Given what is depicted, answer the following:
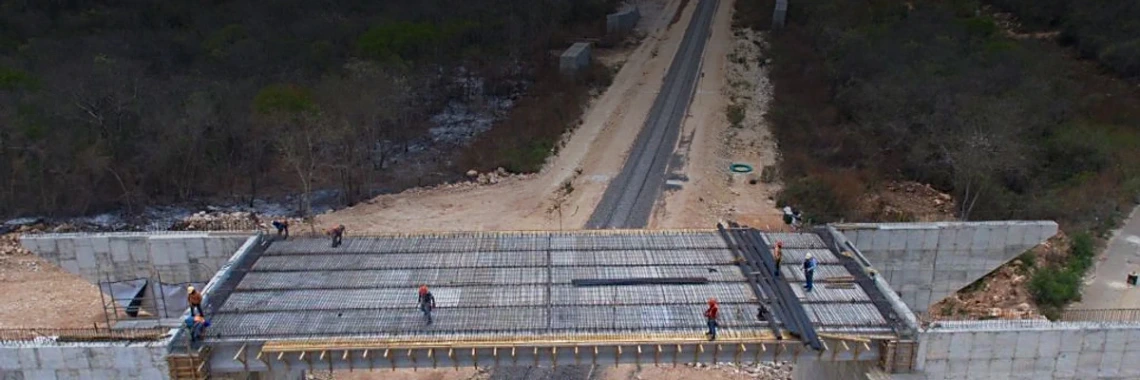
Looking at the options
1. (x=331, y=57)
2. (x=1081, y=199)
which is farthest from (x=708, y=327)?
(x=331, y=57)

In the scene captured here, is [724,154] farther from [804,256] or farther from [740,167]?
[804,256]

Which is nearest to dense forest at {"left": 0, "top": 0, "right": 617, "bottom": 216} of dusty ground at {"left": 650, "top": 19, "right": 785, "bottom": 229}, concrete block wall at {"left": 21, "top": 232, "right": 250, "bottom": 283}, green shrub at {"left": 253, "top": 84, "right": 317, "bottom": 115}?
green shrub at {"left": 253, "top": 84, "right": 317, "bottom": 115}

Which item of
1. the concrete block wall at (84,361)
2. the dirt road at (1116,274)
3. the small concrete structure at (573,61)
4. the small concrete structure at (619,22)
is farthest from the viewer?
the small concrete structure at (619,22)

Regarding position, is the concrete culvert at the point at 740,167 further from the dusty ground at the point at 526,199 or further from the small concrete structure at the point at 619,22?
the small concrete structure at the point at 619,22

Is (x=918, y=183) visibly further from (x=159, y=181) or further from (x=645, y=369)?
(x=159, y=181)

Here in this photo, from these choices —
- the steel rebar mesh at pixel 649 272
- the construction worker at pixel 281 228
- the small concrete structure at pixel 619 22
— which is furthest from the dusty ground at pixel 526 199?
the small concrete structure at pixel 619 22

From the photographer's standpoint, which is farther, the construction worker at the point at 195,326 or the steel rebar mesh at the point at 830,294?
the steel rebar mesh at the point at 830,294

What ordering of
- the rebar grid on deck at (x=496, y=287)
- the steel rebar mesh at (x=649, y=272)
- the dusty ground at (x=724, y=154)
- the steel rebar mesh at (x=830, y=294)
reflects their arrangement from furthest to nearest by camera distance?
the dusty ground at (x=724, y=154) → the steel rebar mesh at (x=649, y=272) → the steel rebar mesh at (x=830, y=294) → the rebar grid on deck at (x=496, y=287)
